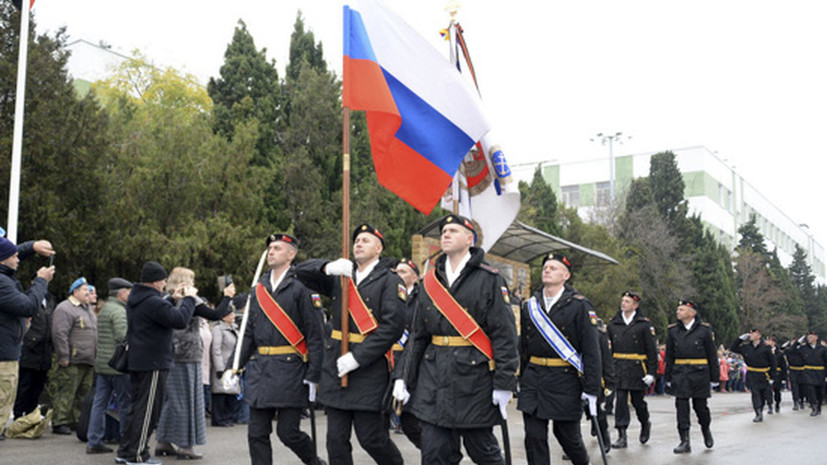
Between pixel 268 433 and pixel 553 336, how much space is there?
267 centimetres

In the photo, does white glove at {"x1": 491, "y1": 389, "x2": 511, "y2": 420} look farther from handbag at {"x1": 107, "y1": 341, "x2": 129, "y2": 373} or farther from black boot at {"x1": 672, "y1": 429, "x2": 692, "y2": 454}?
black boot at {"x1": 672, "y1": 429, "x2": 692, "y2": 454}

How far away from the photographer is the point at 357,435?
20.5 ft

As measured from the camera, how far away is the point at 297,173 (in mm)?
21406

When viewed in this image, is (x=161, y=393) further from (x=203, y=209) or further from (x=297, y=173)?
(x=297, y=173)

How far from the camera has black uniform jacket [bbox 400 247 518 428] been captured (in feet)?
18.7

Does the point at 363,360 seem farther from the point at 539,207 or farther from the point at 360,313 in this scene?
the point at 539,207

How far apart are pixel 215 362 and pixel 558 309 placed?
22.4 feet

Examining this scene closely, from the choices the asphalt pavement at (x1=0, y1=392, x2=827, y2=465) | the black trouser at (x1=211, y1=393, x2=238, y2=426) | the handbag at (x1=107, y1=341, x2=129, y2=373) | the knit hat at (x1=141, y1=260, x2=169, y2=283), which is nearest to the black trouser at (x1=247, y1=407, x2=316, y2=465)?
the handbag at (x1=107, y1=341, x2=129, y2=373)

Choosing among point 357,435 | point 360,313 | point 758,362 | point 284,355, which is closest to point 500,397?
point 357,435

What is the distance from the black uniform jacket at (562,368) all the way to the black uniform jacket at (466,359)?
1567 millimetres

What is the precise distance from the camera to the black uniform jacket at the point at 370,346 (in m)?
6.18

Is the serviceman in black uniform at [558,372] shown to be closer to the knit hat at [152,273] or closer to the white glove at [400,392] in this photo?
the white glove at [400,392]

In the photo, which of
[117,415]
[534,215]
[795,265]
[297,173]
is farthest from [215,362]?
[795,265]

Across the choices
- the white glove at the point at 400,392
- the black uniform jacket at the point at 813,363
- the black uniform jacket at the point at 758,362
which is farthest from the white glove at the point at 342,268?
the black uniform jacket at the point at 813,363
